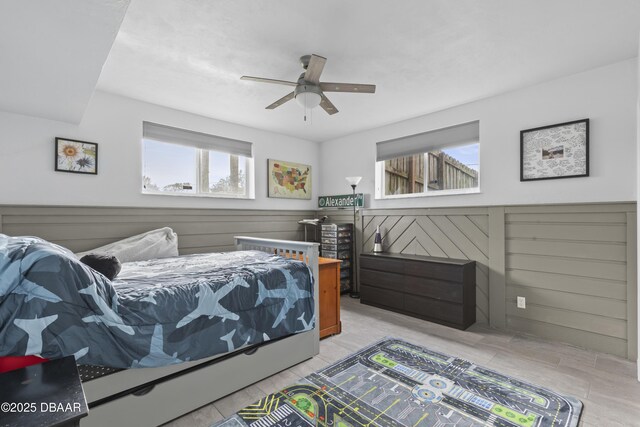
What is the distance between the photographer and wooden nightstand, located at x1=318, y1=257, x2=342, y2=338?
2.80 m

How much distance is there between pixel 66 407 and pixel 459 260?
11.1 ft

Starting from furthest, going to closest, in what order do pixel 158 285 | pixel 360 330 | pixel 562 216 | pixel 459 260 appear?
pixel 459 260 < pixel 360 330 < pixel 562 216 < pixel 158 285

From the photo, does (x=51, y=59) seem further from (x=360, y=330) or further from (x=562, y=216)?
(x=562, y=216)

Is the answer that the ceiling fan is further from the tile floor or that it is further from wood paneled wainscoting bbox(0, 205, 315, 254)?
the tile floor

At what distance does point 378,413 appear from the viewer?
5.86 ft

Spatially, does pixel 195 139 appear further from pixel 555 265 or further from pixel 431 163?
pixel 555 265

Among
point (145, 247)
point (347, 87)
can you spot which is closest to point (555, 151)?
point (347, 87)

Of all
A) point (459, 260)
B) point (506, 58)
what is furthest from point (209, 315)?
point (506, 58)

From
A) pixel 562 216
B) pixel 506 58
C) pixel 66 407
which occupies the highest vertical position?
pixel 506 58

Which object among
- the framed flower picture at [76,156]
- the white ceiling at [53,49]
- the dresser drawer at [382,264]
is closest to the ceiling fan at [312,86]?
the white ceiling at [53,49]

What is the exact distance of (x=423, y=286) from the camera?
132 inches

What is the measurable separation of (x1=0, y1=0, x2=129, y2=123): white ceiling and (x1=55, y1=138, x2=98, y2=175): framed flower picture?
0.39m

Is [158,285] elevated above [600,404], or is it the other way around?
[158,285]

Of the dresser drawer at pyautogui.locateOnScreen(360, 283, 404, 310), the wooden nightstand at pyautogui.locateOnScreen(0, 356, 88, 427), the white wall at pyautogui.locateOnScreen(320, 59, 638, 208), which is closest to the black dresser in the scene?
the dresser drawer at pyautogui.locateOnScreen(360, 283, 404, 310)
